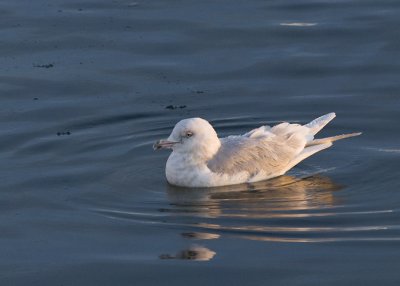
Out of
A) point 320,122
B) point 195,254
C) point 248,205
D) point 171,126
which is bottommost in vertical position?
point 195,254

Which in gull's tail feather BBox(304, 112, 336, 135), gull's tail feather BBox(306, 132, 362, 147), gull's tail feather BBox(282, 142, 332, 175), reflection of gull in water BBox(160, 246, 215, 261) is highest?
gull's tail feather BBox(304, 112, 336, 135)

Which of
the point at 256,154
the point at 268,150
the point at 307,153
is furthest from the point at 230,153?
the point at 307,153

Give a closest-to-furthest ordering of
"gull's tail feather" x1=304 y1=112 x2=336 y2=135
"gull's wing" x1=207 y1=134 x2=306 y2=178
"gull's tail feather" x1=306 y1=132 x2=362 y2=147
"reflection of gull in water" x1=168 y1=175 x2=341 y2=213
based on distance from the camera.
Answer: "reflection of gull in water" x1=168 y1=175 x2=341 y2=213 < "gull's wing" x1=207 y1=134 x2=306 y2=178 < "gull's tail feather" x1=306 y1=132 x2=362 y2=147 < "gull's tail feather" x1=304 y1=112 x2=336 y2=135

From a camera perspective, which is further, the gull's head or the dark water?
the gull's head

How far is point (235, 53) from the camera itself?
59.6 feet

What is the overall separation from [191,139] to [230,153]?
50 centimetres

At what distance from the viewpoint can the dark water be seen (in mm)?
11211

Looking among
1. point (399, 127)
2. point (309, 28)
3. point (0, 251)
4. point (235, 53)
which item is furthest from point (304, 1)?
point (0, 251)

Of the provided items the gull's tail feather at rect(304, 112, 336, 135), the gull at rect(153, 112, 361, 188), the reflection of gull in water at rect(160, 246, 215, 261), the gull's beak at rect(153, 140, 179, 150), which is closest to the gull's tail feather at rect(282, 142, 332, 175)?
the gull at rect(153, 112, 361, 188)

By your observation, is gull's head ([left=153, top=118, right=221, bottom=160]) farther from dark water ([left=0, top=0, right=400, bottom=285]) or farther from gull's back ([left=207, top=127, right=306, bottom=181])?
dark water ([left=0, top=0, right=400, bottom=285])

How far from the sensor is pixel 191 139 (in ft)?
44.9

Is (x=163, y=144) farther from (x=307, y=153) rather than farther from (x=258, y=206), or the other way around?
(x=307, y=153)

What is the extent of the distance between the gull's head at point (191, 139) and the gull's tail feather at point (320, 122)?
1.36 meters

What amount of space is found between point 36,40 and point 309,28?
4171 millimetres
